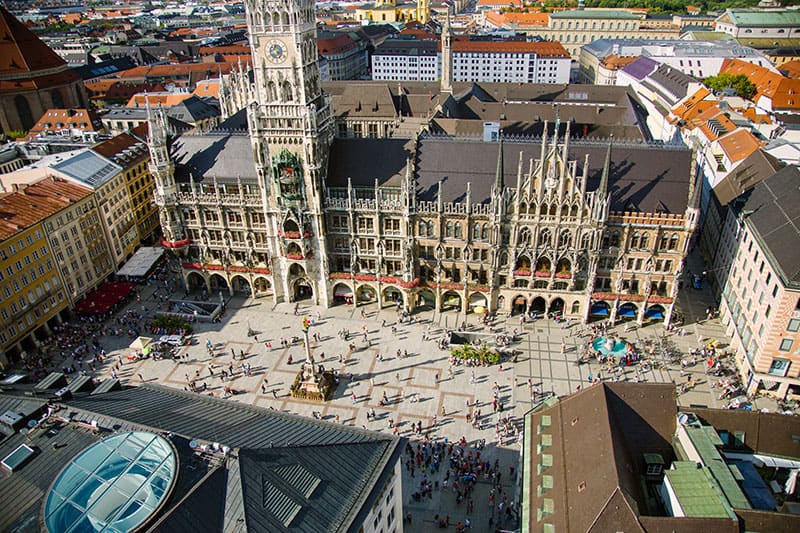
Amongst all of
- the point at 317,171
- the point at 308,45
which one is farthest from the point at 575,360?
the point at 308,45

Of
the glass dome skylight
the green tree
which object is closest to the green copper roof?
the glass dome skylight

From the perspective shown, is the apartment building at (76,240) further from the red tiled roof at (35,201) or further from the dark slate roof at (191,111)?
the dark slate roof at (191,111)

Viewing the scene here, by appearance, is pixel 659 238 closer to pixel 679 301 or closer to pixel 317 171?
pixel 679 301

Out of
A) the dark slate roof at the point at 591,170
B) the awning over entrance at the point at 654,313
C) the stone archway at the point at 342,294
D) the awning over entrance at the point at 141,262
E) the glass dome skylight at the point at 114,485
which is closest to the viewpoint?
the glass dome skylight at the point at 114,485

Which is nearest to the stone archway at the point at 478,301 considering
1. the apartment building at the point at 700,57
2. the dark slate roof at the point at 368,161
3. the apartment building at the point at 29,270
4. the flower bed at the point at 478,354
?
the flower bed at the point at 478,354

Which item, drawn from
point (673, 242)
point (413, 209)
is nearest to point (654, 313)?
point (673, 242)

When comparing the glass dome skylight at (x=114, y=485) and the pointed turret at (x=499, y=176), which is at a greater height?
the pointed turret at (x=499, y=176)
